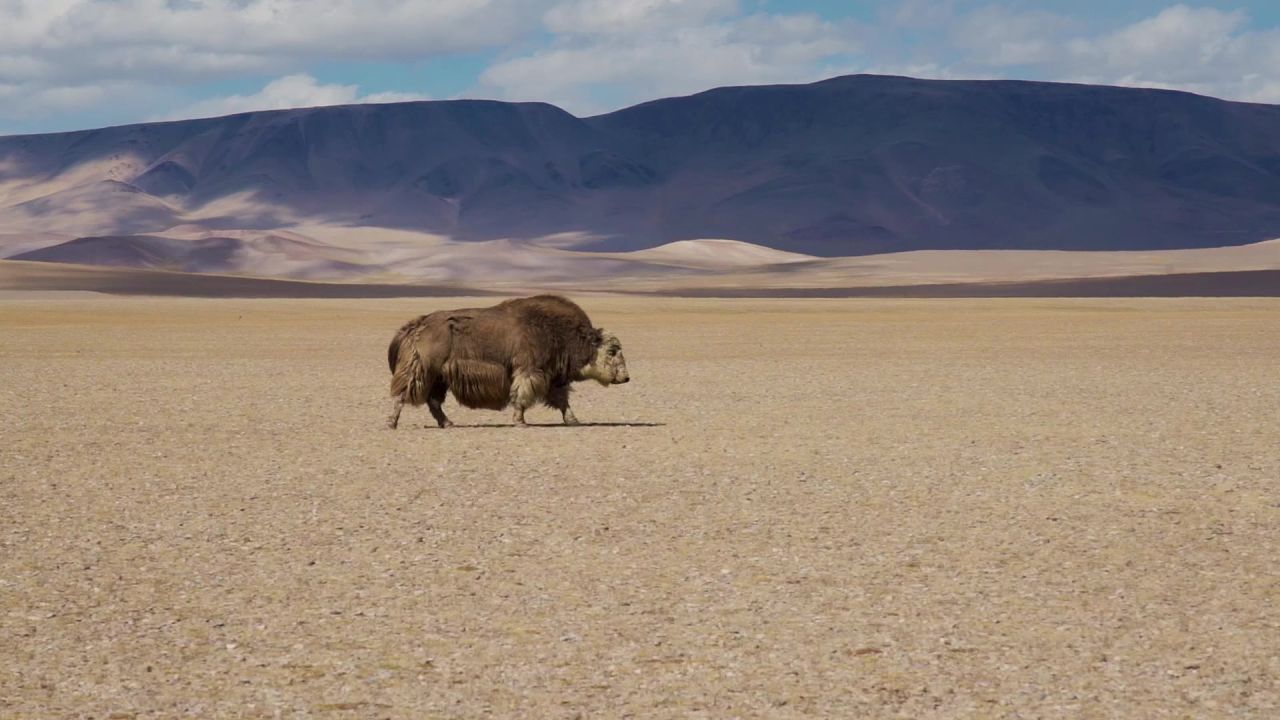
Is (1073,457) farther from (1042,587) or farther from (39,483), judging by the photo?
(39,483)

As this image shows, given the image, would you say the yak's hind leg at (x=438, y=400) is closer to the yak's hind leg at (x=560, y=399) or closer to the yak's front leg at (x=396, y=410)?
the yak's front leg at (x=396, y=410)

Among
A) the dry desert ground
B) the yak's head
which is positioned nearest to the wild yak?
the yak's head

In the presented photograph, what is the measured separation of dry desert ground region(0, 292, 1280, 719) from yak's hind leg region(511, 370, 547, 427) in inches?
12.2

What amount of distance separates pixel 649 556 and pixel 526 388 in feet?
20.5

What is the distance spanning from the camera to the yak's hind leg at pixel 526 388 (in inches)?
583

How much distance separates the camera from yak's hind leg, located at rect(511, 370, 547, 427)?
48.6 feet

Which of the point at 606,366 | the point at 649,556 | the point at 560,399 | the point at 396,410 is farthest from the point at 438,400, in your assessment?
the point at 649,556

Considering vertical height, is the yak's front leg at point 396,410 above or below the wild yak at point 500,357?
below

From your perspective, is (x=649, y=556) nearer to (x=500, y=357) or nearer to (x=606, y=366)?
(x=500, y=357)

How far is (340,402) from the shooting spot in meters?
18.2

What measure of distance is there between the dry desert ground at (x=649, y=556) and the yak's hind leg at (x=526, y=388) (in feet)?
1.01

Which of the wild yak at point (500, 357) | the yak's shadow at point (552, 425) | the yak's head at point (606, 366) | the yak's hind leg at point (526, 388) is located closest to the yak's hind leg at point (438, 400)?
the wild yak at point (500, 357)

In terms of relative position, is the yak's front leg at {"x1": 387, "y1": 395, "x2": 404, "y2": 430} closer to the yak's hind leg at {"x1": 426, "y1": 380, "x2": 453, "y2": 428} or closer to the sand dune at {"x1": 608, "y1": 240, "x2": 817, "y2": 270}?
the yak's hind leg at {"x1": 426, "y1": 380, "x2": 453, "y2": 428}

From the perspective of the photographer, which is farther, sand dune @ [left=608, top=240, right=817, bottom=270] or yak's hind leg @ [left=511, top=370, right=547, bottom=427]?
sand dune @ [left=608, top=240, right=817, bottom=270]
